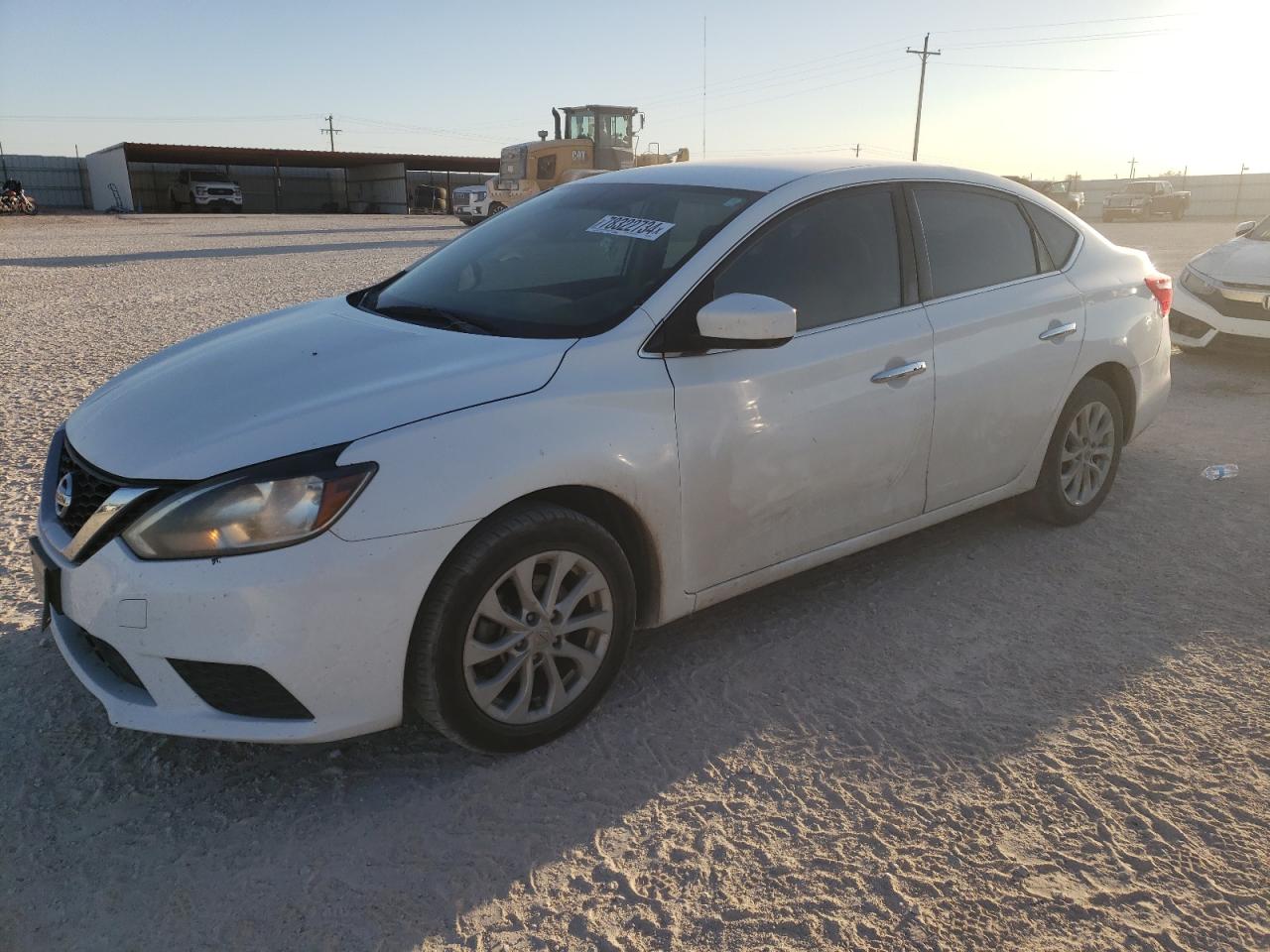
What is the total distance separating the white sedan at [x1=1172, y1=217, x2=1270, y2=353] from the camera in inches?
295

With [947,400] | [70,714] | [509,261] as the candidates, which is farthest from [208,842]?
[947,400]

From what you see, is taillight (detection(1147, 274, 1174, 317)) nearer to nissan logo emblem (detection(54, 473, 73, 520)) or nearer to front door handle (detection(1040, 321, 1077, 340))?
front door handle (detection(1040, 321, 1077, 340))

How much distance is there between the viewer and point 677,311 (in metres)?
2.95

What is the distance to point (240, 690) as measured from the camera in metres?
2.35

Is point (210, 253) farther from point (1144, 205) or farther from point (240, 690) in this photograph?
point (1144, 205)

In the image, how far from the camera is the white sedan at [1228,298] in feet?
24.6

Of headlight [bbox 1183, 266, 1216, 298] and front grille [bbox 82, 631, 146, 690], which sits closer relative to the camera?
front grille [bbox 82, 631, 146, 690]

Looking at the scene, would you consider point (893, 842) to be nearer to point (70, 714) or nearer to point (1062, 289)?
point (70, 714)

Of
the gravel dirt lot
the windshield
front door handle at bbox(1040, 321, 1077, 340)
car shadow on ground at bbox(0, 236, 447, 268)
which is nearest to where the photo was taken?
the gravel dirt lot

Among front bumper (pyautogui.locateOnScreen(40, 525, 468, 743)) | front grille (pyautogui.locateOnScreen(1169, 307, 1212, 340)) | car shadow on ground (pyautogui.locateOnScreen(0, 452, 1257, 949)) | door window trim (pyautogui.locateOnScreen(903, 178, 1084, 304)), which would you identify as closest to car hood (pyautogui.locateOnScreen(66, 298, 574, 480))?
front bumper (pyautogui.locateOnScreen(40, 525, 468, 743))

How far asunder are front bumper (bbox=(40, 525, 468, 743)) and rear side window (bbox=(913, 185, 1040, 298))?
89.9 inches

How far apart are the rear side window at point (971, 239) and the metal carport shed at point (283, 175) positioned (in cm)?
5418

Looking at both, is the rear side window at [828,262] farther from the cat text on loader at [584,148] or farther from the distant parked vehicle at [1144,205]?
the distant parked vehicle at [1144,205]

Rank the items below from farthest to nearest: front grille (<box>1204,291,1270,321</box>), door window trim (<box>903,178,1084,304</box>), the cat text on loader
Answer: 1. the cat text on loader
2. front grille (<box>1204,291,1270,321</box>)
3. door window trim (<box>903,178,1084,304</box>)
